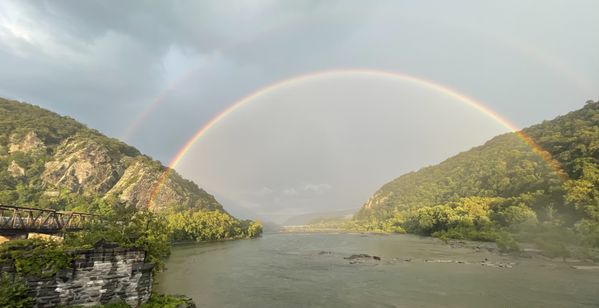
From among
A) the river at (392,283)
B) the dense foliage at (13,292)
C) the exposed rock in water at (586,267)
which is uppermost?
the dense foliage at (13,292)

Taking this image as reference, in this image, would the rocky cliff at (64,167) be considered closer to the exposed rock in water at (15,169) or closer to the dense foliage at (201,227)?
the exposed rock in water at (15,169)

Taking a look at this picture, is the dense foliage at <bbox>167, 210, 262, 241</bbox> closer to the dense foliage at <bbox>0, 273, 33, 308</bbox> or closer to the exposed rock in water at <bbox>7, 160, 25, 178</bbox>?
the exposed rock in water at <bbox>7, 160, 25, 178</bbox>

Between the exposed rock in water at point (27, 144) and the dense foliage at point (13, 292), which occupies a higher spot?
the exposed rock in water at point (27, 144)

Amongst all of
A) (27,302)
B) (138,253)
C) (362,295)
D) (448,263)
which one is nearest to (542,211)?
(448,263)

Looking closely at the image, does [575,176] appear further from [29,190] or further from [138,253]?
[29,190]

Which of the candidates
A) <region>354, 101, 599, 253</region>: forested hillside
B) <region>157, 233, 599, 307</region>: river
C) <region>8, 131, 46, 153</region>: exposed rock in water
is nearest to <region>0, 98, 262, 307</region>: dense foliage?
<region>8, 131, 46, 153</region>: exposed rock in water

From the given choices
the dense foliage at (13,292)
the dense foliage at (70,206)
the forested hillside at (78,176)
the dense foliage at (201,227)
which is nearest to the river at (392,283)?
the dense foliage at (70,206)

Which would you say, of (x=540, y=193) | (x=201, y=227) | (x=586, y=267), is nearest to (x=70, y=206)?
(x=201, y=227)
